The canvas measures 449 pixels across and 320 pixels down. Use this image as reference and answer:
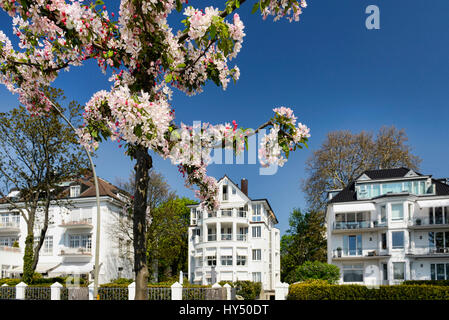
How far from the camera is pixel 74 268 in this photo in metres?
43.5

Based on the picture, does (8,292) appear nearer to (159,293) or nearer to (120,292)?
(120,292)

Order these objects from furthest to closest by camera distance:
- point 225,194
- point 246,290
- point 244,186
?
point 244,186
point 225,194
point 246,290

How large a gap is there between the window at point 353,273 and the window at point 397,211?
229 inches

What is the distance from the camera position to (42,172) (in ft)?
99.3

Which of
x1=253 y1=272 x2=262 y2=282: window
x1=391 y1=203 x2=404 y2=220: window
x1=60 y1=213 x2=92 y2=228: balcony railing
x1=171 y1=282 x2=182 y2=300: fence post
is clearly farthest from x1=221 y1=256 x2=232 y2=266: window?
x1=171 y1=282 x2=182 y2=300: fence post

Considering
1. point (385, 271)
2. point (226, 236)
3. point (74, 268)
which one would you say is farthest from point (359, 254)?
point (74, 268)

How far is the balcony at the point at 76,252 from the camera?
4394 centimetres

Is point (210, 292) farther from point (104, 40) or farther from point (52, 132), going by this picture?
point (104, 40)

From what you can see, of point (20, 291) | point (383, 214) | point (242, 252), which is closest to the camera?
point (20, 291)

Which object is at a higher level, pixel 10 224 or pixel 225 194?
pixel 225 194

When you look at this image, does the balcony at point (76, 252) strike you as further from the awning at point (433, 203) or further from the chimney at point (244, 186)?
the awning at point (433, 203)

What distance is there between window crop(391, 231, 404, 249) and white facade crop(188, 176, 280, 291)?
1429 centimetres

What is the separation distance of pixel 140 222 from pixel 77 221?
4235 centimetres

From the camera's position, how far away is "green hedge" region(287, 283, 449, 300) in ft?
90.6
